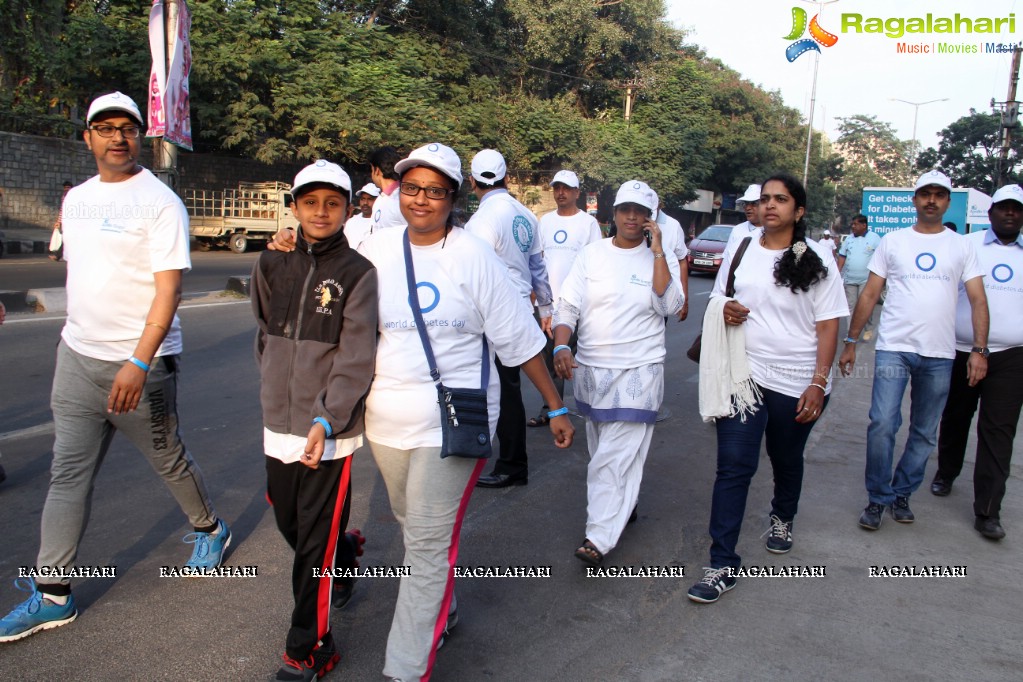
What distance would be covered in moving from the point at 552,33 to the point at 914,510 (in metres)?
31.6

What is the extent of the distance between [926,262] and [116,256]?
4111mm

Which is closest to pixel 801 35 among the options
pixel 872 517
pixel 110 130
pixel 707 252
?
pixel 707 252

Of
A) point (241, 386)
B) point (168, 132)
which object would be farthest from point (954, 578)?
point (168, 132)

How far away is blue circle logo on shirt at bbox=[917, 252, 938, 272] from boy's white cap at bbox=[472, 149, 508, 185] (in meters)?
2.49

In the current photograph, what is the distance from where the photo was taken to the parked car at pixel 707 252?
23.4m

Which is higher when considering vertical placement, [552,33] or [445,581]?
[552,33]

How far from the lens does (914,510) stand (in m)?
5.20

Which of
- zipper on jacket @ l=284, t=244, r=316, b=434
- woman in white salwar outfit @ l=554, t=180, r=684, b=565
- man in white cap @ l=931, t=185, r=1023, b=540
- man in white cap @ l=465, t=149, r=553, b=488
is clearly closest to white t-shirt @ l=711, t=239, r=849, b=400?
woman in white salwar outfit @ l=554, t=180, r=684, b=565

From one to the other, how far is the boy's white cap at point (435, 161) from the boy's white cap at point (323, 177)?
7.3 inches

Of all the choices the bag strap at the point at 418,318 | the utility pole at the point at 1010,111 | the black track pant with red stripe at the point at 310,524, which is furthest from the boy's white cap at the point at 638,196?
the utility pole at the point at 1010,111

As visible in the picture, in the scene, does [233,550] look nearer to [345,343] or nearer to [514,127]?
[345,343]

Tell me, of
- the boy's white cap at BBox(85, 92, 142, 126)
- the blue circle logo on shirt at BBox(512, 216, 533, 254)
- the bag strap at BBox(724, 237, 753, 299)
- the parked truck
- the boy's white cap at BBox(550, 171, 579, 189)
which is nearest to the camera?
the boy's white cap at BBox(85, 92, 142, 126)

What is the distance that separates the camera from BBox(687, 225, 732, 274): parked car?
23.4 meters

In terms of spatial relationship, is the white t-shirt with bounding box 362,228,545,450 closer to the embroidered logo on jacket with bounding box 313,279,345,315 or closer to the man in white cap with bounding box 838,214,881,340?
the embroidered logo on jacket with bounding box 313,279,345,315
